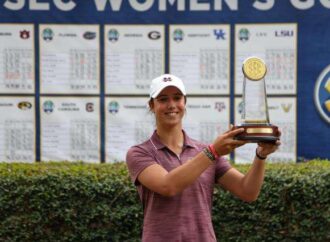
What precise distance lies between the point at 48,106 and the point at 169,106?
10.1ft

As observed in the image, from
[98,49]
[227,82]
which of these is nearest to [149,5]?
[98,49]

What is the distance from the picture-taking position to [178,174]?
8.04ft

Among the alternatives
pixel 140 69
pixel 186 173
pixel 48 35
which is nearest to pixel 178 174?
pixel 186 173

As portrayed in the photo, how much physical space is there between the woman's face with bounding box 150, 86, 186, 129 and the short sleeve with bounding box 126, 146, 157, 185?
153 mm

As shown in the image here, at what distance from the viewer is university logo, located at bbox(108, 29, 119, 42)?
547cm

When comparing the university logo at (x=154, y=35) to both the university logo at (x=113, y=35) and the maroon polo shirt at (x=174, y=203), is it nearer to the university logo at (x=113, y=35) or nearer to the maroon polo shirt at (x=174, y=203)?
the university logo at (x=113, y=35)

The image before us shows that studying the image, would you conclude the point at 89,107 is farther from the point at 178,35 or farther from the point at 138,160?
the point at 138,160

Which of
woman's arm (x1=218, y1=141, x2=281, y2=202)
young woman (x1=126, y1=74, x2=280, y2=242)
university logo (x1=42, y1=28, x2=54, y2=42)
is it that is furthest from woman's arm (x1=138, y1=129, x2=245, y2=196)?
university logo (x1=42, y1=28, x2=54, y2=42)

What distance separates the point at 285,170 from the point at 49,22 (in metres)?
2.44

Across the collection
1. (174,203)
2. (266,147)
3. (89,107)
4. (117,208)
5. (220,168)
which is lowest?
(117,208)

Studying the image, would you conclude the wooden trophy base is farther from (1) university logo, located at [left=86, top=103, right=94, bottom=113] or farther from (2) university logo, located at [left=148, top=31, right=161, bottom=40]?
(1) university logo, located at [left=86, top=103, right=94, bottom=113]

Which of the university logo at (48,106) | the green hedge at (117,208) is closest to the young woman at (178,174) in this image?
the green hedge at (117,208)

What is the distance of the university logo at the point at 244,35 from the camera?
5.39 m

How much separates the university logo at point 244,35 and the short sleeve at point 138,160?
293cm
